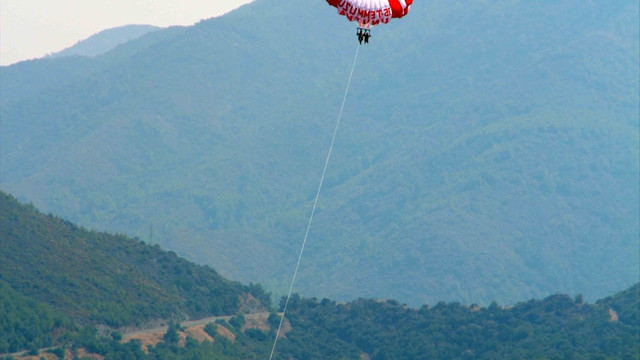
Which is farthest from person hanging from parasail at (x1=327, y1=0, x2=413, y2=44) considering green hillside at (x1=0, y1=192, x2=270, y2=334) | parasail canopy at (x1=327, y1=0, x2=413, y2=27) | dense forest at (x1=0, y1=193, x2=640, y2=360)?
green hillside at (x1=0, y1=192, x2=270, y2=334)

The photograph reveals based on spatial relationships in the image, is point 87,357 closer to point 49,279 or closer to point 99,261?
point 49,279

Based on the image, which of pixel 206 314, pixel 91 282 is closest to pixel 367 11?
pixel 91 282

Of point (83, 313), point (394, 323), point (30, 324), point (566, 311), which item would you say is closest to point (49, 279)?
point (83, 313)

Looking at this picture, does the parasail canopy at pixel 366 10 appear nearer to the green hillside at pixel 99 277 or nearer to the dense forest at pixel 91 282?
the dense forest at pixel 91 282

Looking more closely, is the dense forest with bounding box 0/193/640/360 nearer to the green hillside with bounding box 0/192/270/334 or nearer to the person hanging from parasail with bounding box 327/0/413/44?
the green hillside with bounding box 0/192/270/334

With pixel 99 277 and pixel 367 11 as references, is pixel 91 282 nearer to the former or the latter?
pixel 99 277

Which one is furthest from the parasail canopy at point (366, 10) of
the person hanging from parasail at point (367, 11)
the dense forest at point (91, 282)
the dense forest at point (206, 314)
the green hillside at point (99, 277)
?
the green hillside at point (99, 277)
